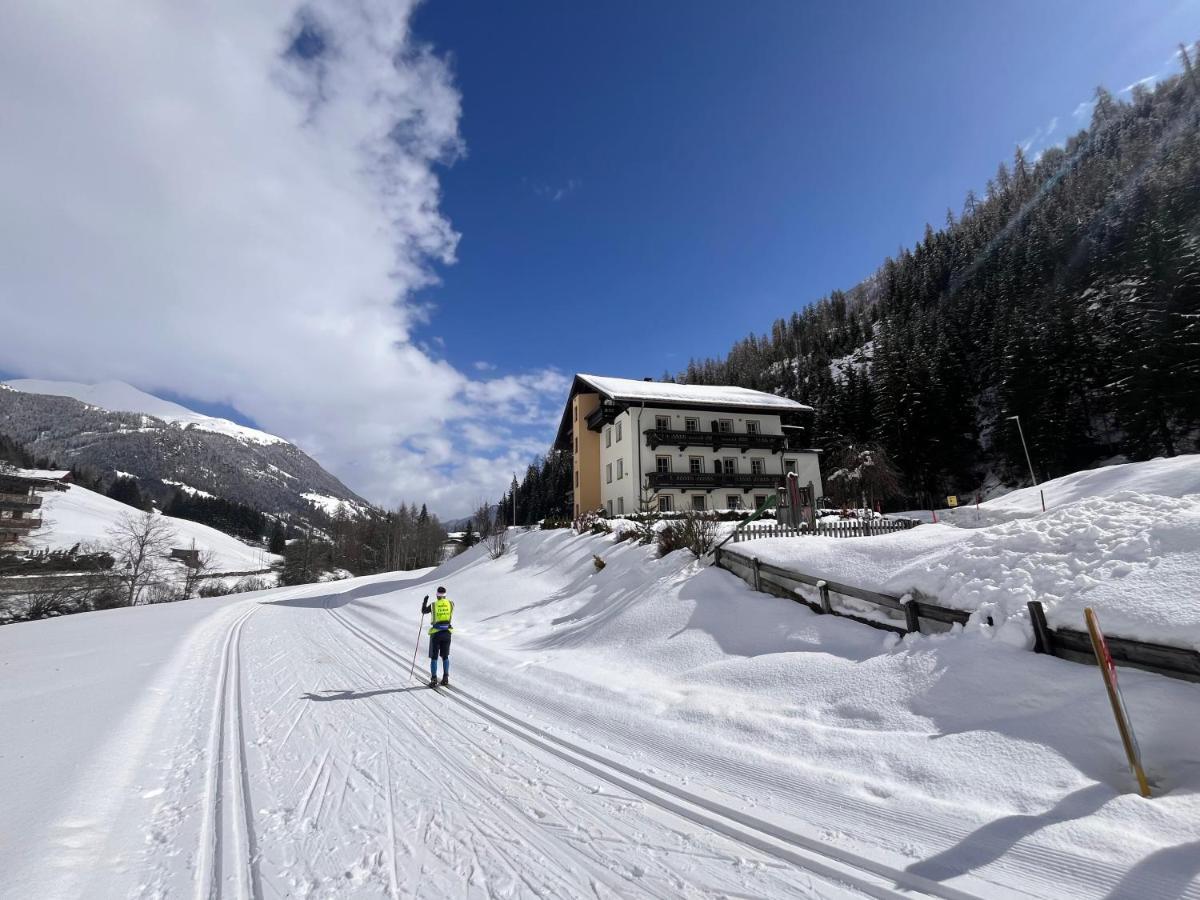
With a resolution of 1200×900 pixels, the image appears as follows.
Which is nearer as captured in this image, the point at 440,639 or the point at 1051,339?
the point at 440,639

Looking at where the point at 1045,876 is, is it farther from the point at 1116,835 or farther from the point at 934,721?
the point at 934,721

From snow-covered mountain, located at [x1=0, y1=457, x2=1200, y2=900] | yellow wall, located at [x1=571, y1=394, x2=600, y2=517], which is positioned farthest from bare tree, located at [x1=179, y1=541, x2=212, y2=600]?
snow-covered mountain, located at [x1=0, y1=457, x2=1200, y2=900]

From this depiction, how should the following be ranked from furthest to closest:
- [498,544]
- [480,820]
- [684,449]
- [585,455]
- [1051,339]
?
[1051,339] < [585,455] < [684,449] < [498,544] < [480,820]

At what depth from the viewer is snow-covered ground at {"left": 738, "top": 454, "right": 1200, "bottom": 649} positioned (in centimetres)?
500

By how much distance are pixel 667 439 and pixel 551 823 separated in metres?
31.5

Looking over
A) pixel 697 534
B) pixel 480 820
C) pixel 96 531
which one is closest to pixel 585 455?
pixel 697 534

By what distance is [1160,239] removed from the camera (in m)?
45.5

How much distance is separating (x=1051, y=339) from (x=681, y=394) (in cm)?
3915

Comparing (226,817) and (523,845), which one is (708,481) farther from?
(226,817)

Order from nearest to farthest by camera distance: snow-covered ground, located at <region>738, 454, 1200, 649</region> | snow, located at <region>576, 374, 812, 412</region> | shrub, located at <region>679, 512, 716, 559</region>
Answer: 1. snow-covered ground, located at <region>738, 454, 1200, 649</region>
2. shrub, located at <region>679, 512, 716, 559</region>
3. snow, located at <region>576, 374, 812, 412</region>

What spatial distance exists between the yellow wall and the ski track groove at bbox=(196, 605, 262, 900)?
33.9m

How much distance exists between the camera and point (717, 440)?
36.5m

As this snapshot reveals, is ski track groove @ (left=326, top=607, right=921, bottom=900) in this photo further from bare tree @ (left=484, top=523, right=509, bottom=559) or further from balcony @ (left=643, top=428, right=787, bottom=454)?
balcony @ (left=643, top=428, right=787, bottom=454)

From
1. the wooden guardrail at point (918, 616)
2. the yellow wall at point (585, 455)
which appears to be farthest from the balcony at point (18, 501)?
the wooden guardrail at point (918, 616)
